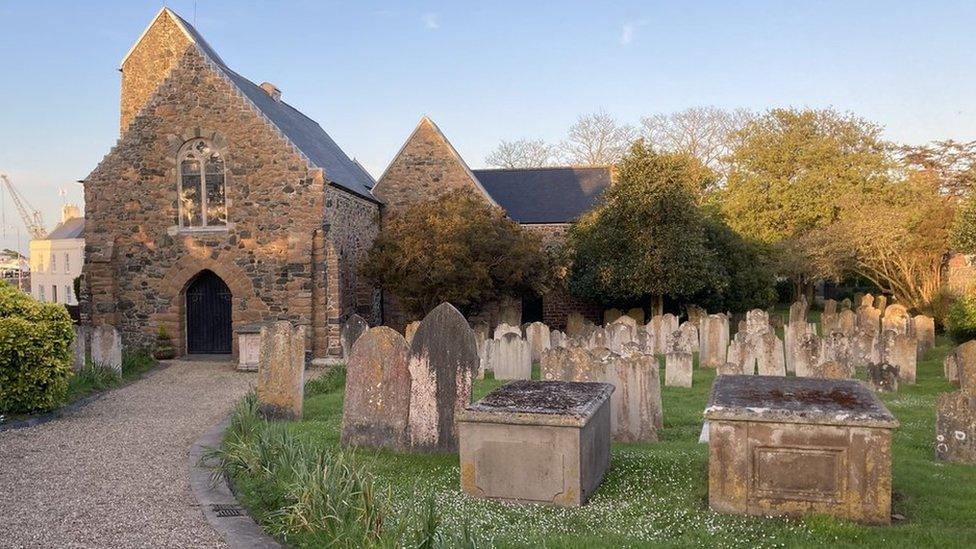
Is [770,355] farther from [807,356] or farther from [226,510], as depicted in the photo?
[226,510]

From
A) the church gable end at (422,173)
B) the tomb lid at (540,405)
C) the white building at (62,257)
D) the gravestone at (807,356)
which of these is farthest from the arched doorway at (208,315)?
the white building at (62,257)

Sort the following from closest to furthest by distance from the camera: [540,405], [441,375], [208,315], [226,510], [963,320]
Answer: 1. [226,510]
2. [540,405]
3. [441,375]
4. [963,320]
5. [208,315]

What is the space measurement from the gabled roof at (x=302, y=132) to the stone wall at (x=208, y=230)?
0.72 m

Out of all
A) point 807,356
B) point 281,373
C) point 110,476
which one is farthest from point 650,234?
point 110,476

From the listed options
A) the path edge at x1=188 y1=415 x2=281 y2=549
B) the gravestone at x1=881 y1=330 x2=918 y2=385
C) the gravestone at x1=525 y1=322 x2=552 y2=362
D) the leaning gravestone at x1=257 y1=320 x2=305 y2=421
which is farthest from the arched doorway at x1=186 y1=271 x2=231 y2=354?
the gravestone at x1=881 y1=330 x2=918 y2=385

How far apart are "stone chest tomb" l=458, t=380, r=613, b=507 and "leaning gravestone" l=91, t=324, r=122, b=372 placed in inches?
442

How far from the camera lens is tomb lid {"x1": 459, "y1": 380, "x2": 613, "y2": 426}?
22.3ft

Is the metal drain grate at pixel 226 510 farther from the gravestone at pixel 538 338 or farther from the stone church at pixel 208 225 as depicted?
the stone church at pixel 208 225

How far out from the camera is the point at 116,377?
15.5 metres

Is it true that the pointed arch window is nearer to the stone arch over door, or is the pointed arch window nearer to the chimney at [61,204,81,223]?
the stone arch over door

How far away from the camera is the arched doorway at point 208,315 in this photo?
20594mm

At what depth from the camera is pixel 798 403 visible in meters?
6.50

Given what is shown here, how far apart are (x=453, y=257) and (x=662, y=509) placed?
1374 centimetres

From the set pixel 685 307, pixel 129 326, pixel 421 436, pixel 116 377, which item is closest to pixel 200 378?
pixel 116 377
